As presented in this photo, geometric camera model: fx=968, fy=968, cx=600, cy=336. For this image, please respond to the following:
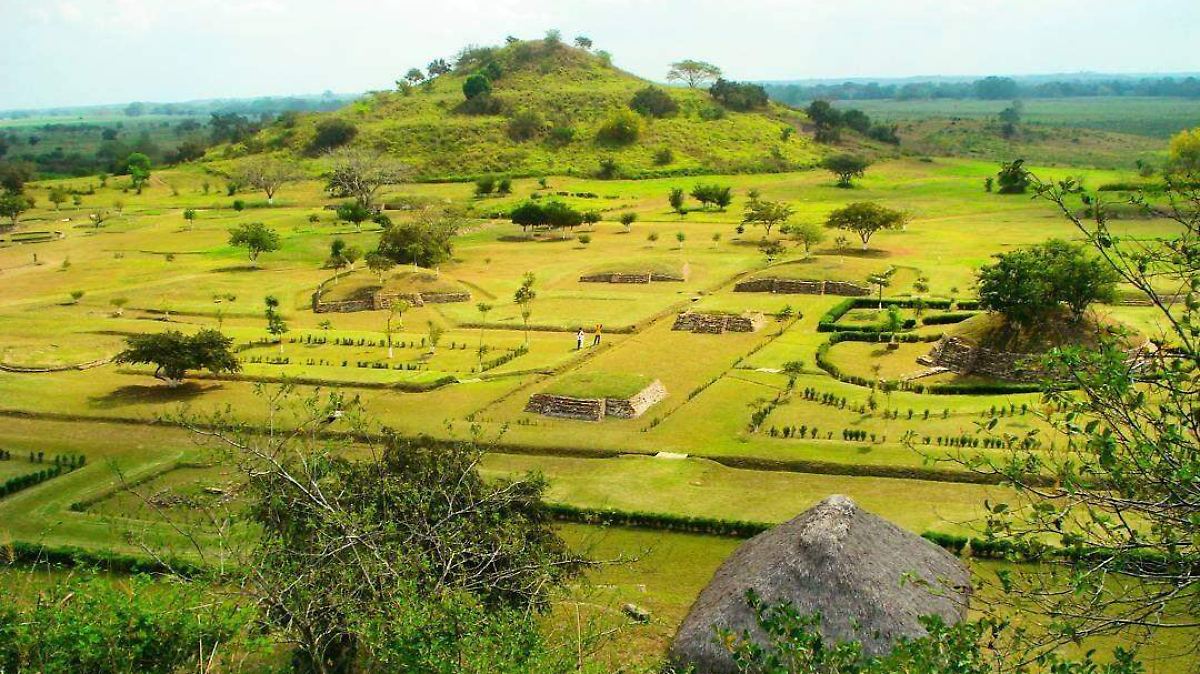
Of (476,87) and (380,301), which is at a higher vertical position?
(476,87)

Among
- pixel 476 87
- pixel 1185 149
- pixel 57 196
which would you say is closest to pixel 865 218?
pixel 1185 149

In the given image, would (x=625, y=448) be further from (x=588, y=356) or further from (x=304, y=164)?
(x=304, y=164)

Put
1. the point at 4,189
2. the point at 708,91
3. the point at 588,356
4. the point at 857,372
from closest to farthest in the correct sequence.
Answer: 1. the point at 857,372
2. the point at 588,356
3. the point at 4,189
4. the point at 708,91

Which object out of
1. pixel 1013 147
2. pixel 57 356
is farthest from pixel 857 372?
pixel 1013 147

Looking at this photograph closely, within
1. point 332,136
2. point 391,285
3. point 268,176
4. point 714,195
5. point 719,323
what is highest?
point 332,136

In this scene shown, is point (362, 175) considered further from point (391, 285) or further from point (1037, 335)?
point (1037, 335)

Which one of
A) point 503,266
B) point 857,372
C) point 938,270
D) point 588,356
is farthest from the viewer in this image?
point 503,266
